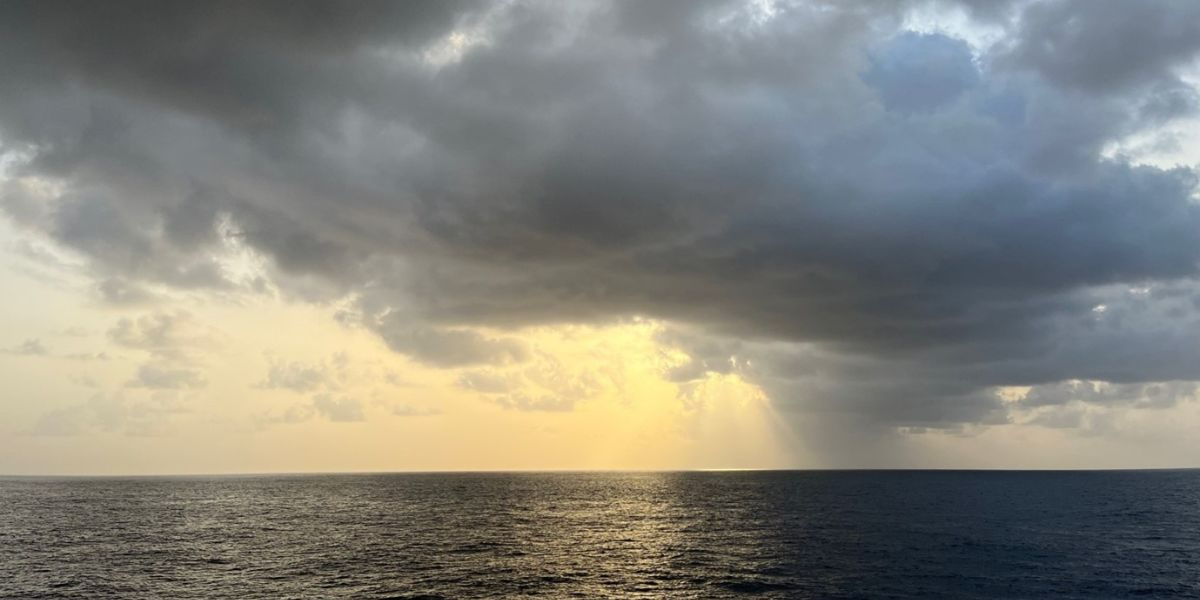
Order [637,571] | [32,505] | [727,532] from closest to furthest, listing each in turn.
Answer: [637,571], [727,532], [32,505]

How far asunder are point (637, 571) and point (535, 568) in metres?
12.5

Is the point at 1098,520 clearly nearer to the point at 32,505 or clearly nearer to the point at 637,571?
the point at 637,571

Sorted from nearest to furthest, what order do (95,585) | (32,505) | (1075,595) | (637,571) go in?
1. (1075,595)
2. (95,585)
3. (637,571)
4. (32,505)

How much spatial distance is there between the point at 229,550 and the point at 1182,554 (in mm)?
132306

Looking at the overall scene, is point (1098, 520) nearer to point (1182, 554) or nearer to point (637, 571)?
point (1182, 554)

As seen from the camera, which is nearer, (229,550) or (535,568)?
(535,568)

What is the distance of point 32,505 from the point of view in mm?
196125

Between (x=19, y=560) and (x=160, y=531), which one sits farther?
(x=160, y=531)

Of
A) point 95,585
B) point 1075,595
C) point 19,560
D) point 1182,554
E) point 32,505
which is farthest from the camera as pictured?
point 32,505

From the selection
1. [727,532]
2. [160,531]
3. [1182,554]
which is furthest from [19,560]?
[1182,554]

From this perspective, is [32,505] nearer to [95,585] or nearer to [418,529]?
[418,529]

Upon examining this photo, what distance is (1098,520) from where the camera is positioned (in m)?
144

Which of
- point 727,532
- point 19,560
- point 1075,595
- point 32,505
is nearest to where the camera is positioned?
point 1075,595

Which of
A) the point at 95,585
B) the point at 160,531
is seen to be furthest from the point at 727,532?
the point at 160,531
